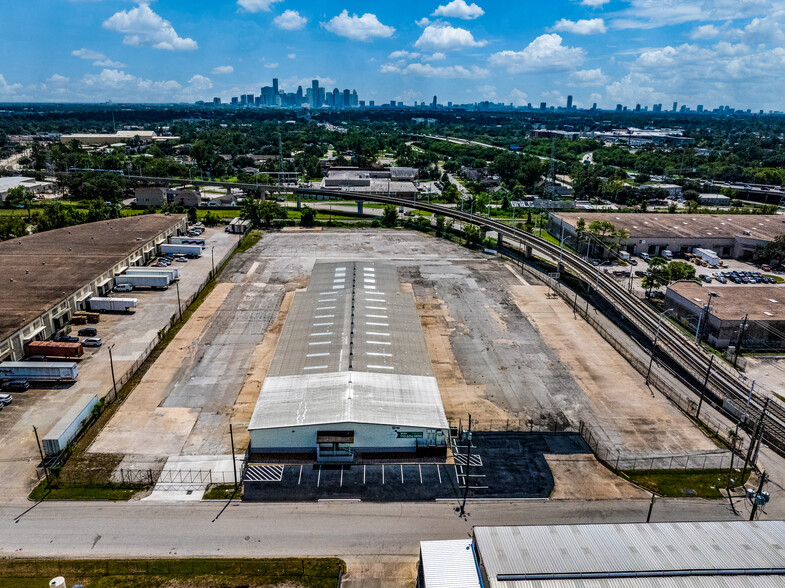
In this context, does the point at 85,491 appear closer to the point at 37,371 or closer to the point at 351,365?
the point at 37,371

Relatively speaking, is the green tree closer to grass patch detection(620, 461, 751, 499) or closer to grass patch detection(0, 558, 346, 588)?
grass patch detection(620, 461, 751, 499)

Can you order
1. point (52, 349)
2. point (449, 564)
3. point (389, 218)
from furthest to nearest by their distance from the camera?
1. point (389, 218)
2. point (52, 349)
3. point (449, 564)

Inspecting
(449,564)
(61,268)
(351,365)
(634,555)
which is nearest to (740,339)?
(634,555)

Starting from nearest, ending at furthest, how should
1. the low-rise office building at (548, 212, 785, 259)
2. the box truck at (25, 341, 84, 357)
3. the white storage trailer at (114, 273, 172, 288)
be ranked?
the box truck at (25, 341, 84, 357) → the white storage trailer at (114, 273, 172, 288) → the low-rise office building at (548, 212, 785, 259)

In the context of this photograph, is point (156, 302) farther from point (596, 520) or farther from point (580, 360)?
point (596, 520)

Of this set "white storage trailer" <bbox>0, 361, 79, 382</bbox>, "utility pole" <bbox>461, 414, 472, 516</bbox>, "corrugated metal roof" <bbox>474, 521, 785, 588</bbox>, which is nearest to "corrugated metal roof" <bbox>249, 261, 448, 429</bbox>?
"utility pole" <bbox>461, 414, 472, 516</bbox>

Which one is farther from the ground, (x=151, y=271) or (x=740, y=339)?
(x=151, y=271)

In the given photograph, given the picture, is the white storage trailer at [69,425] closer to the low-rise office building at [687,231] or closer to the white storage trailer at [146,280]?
the white storage trailer at [146,280]
